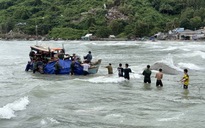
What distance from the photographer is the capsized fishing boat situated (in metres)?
26.4

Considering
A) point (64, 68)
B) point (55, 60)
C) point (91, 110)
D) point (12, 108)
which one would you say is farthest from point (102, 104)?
point (55, 60)

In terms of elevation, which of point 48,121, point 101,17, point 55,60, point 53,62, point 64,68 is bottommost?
point 48,121

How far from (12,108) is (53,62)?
11.9 metres

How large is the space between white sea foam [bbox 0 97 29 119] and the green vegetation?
10668 cm

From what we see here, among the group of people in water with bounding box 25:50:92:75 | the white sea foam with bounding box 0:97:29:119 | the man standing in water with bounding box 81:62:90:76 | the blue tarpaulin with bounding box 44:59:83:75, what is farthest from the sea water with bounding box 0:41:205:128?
the group of people in water with bounding box 25:50:92:75

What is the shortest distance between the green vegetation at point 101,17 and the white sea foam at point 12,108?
350ft

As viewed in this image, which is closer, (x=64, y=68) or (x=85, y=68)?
(x=85, y=68)

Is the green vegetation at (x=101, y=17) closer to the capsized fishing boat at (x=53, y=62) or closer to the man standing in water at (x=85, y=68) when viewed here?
the capsized fishing boat at (x=53, y=62)

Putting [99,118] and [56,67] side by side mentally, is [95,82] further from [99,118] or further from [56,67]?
[99,118]

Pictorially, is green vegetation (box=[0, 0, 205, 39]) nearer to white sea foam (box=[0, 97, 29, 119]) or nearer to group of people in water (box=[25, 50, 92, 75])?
group of people in water (box=[25, 50, 92, 75])

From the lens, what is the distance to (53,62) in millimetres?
26781

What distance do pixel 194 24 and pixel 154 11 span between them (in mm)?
26367

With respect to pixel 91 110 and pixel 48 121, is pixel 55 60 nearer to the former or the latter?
pixel 91 110

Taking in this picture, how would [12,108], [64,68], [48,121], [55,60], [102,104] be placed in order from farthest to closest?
[55,60] < [64,68] < [102,104] < [12,108] < [48,121]
